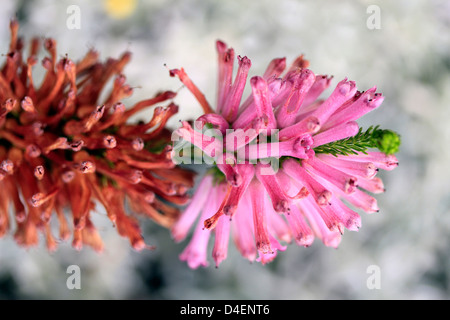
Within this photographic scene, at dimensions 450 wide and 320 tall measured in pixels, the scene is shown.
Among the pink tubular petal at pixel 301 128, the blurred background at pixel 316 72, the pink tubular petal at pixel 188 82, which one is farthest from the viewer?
the blurred background at pixel 316 72

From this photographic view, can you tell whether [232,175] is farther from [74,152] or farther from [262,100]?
[74,152]

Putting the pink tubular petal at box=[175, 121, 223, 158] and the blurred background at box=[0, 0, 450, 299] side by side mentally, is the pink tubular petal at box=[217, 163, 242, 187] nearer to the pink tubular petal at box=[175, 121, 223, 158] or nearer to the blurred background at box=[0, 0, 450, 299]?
the pink tubular petal at box=[175, 121, 223, 158]

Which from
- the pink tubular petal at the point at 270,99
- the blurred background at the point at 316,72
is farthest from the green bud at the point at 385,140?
the blurred background at the point at 316,72

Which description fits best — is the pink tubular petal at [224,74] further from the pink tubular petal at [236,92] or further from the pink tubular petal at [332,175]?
the pink tubular petal at [332,175]

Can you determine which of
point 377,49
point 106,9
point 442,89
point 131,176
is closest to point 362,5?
point 377,49

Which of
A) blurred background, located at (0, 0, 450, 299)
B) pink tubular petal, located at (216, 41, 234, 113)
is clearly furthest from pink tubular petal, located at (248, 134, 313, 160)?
blurred background, located at (0, 0, 450, 299)

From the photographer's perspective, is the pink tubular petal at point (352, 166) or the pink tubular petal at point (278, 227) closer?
the pink tubular petal at point (352, 166)

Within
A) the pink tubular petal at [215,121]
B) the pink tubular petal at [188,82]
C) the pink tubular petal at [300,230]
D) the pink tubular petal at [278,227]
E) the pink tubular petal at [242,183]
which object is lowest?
the pink tubular petal at [300,230]
